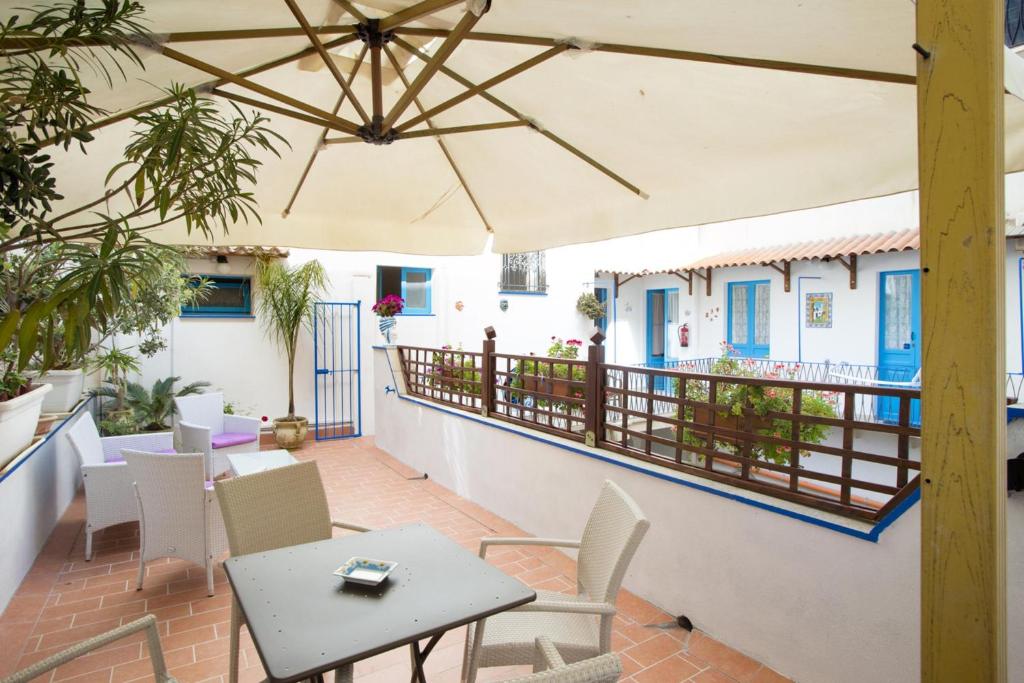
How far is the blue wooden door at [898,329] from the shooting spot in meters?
8.59

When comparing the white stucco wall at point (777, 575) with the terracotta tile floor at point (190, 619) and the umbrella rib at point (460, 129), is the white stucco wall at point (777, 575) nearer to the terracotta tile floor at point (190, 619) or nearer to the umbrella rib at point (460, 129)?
the terracotta tile floor at point (190, 619)

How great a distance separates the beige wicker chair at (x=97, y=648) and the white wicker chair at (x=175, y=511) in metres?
1.82

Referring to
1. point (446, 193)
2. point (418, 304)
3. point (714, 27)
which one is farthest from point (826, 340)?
point (714, 27)

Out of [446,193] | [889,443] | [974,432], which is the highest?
[446,193]

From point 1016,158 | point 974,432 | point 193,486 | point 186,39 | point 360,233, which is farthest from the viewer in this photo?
point 360,233

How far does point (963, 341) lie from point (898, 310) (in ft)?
30.3

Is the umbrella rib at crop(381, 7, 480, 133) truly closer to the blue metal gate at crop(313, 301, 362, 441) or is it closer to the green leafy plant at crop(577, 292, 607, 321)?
the blue metal gate at crop(313, 301, 362, 441)

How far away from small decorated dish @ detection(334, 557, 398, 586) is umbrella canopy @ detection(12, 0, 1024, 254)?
1987 mm

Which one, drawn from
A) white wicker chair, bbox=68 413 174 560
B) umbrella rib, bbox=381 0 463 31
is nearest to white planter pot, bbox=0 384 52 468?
white wicker chair, bbox=68 413 174 560

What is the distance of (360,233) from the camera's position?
431cm

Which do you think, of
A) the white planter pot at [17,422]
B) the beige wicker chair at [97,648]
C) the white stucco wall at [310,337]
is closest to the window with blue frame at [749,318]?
the white stucco wall at [310,337]

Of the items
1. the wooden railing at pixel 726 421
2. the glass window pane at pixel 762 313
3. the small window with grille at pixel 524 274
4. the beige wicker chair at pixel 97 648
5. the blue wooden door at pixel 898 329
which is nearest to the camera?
the beige wicker chair at pixel 97 648

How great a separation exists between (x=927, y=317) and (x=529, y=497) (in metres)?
3.71

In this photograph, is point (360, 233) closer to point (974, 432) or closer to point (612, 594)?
point (612, 594)
